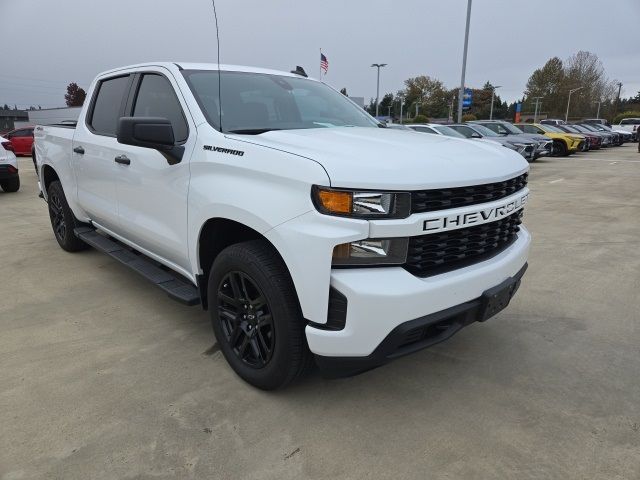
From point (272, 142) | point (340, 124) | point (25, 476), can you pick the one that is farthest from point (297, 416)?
point (340, 124)

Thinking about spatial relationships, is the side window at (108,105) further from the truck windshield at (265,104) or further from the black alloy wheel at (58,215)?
the black alloy wheel at (58,215)

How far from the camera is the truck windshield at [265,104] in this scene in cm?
299

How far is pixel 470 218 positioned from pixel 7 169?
10493 mm

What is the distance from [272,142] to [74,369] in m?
1.88

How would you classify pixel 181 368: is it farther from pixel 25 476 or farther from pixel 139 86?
pixel 139 86

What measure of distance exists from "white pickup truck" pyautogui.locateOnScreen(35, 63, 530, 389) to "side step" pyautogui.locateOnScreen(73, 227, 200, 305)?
22mm

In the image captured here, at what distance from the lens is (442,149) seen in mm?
2553

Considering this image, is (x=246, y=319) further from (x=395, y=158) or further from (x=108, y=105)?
(x=108, y=105)

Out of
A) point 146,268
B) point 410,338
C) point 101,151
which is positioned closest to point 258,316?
point 410,338

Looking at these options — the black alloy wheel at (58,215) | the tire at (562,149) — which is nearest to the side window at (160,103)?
the black alloy wheel at (58,215)

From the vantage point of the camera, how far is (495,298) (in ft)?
8.14

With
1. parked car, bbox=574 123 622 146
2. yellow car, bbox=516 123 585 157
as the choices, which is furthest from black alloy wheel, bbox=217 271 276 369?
parked car, bbox=574 123 622 146

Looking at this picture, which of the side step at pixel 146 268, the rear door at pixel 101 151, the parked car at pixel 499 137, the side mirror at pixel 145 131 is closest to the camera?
the side mirror at pixel 145 131

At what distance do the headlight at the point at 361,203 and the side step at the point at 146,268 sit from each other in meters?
1.34
